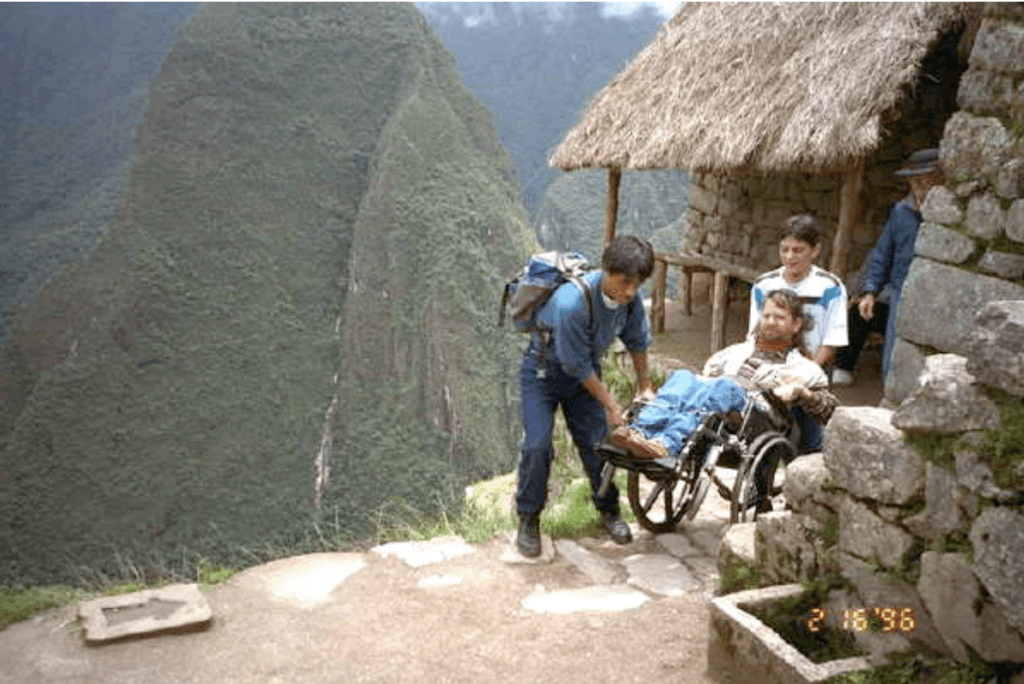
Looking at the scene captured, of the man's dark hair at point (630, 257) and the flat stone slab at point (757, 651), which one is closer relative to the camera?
the flat stone slab at point (757, 651)

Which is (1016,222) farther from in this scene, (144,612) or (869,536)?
(144,612)

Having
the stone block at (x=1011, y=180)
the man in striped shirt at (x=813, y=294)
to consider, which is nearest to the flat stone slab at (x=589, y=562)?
the man in striped shirt at (x=813, y=294)

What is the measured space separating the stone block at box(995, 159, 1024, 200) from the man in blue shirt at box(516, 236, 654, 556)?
5.36 ft

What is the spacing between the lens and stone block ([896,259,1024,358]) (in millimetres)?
3801

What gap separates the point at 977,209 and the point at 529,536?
2.53 m

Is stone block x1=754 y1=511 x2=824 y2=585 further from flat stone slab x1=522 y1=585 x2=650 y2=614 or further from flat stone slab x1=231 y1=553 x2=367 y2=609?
flat stone slab x1=231 y1=553 x2=367 y2=609

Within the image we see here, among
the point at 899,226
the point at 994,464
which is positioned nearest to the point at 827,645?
the point at 994,464

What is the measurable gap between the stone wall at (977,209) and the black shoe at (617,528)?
1656 mm

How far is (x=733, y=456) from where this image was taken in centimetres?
360

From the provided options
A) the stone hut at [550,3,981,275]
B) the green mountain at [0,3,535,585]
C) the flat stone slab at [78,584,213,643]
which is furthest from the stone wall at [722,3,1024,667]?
the green mountain at [0,3,535,585]

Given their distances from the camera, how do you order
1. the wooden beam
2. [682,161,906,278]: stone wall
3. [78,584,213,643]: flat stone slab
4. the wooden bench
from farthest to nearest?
[682,161,906,278]: stone wall
the wooden bench
the wooden beam
[78,584,213,643]: flat stone slab

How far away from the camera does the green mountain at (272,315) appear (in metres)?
43.8

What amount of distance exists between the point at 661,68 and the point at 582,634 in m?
6.08

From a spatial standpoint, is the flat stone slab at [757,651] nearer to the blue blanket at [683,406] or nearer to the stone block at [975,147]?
the blue blanket at [683,406]
